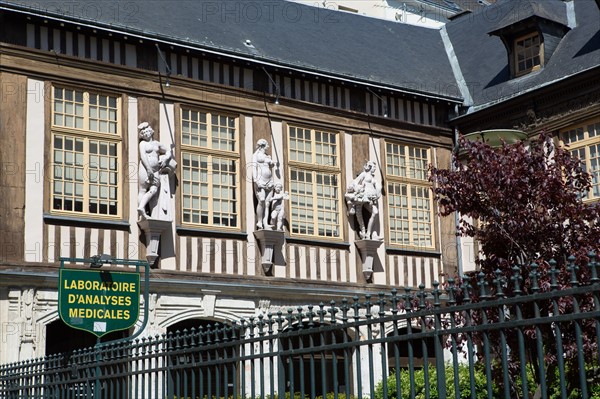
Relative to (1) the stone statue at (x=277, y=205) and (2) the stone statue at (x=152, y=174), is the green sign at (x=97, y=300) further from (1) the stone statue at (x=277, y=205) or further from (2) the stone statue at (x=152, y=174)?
(1) the stone statue at (x=277, y=205)

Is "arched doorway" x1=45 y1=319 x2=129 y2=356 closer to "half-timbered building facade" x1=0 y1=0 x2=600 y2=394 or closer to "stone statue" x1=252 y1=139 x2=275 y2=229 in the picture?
"half-timbered building facade" x1=0 y1=0 x2=600 y2=394

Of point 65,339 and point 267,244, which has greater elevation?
point 267,244

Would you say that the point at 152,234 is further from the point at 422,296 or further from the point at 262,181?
the point at 422,296

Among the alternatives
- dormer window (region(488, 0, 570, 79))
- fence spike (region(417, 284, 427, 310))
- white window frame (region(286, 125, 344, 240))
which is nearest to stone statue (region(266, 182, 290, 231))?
white window frame (region(286, 125, 344, 240))

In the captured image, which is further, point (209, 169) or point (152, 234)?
point (209, 169)

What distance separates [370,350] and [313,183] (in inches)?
469

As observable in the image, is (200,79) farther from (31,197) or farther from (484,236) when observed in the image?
(484,236)

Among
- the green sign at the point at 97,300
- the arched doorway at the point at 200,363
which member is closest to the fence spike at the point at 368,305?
the arched doorway at the point at 200,363

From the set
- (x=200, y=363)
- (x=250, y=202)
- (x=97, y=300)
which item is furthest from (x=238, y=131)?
(x=200, y=363)

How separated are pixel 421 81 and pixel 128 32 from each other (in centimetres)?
634

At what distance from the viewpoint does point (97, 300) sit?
13.1 metres

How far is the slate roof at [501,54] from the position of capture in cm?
1823

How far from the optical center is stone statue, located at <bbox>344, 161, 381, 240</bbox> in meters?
18.1

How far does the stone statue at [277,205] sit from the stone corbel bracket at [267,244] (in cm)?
A: 15
